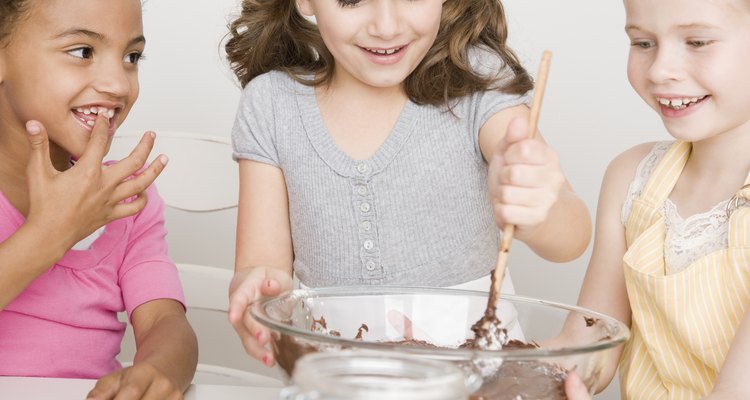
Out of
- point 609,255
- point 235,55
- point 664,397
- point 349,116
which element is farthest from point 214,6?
point 664,397

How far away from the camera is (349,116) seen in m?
1.36

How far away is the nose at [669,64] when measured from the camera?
1.04 m

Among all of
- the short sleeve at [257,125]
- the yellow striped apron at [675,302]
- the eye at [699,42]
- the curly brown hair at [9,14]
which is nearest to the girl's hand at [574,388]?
the yellow striped apron at [675,302]

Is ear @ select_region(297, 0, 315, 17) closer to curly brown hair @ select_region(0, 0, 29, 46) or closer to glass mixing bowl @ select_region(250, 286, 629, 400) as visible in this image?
curly brown hair @ select_region(0, 0, 29, 46)

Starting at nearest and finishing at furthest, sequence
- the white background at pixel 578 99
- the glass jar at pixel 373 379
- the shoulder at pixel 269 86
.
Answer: the glass jar at pixel 373 379
the shoulder at pixel 269 86
the white background at pixel 578 99

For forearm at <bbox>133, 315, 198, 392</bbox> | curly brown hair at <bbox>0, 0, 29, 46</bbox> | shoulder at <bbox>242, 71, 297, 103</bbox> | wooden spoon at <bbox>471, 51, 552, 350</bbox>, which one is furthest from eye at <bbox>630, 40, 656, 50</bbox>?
curly brown hair at <bbox>0, 0, 29, 46</bbox>

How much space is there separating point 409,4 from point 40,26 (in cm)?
48

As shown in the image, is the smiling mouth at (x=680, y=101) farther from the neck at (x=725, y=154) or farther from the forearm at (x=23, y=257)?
the forearm at (x=23, y=257)

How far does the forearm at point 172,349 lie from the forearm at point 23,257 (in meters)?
0.16

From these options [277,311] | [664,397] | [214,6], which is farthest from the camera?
[214,6]

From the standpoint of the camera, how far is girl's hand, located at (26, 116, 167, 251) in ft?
3.62

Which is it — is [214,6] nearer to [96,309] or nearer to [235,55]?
[235,55]

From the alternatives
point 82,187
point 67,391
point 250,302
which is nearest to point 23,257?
point 82,187

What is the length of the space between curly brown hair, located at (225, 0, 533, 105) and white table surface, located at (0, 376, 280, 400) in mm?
556
